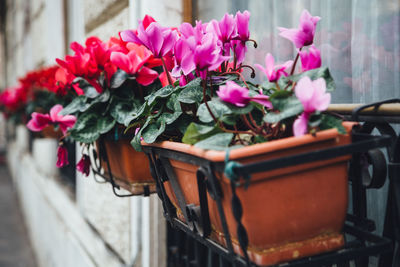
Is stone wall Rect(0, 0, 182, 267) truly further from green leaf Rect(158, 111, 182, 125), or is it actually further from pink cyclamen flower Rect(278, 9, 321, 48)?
pink cyclamen flower Rect(278, 9, 321, 48)

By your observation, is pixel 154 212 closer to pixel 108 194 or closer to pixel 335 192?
pixel 108 194

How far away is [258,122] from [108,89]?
498 mm

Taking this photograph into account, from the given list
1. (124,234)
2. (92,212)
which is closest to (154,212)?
(124,234)

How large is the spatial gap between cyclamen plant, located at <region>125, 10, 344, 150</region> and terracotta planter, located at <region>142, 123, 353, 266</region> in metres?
0.03

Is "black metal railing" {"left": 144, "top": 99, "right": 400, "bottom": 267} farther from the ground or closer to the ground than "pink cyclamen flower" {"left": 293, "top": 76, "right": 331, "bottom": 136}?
closer to the ground

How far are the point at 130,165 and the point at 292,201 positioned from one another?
0.58 m

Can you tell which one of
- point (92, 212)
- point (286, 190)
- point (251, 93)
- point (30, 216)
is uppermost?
point (251, 93)

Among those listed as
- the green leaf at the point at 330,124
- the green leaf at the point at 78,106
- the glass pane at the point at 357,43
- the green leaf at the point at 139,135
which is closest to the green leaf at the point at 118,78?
the green leaf at the point at 78,106

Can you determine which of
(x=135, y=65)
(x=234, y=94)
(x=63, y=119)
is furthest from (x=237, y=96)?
(x=63, y=119)

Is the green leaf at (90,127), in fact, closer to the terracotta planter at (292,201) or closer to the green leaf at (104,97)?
the green leaf at (104,97)

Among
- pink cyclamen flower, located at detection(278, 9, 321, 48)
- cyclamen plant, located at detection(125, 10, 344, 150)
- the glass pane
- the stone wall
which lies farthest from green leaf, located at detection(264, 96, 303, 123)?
the stone wall

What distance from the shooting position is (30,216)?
5266 mm

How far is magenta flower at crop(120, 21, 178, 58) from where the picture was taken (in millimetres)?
729

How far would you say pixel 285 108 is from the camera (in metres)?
0.58
